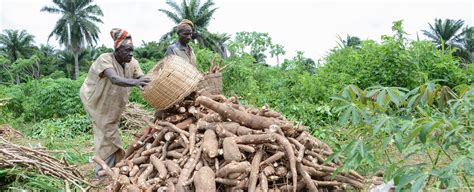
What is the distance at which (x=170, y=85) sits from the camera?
351 centimetres

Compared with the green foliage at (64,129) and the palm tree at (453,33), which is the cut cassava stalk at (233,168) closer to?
the green foliage at (64,129)

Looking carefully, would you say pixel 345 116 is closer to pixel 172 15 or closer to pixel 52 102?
pixel 52 102

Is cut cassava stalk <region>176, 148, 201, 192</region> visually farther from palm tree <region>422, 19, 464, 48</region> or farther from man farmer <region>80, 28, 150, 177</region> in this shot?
palm tree <region>422, 19, 464, 48</region>

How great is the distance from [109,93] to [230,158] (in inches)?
63.3

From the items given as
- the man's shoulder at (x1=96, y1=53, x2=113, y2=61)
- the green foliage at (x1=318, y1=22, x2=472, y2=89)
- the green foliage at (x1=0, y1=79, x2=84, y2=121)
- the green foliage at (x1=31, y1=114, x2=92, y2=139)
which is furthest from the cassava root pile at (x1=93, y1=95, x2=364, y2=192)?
the green foliage at (x1=0, y1=79, x2=84, y2=121)

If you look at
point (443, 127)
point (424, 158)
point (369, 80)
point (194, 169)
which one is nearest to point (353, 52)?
point (369, 80)

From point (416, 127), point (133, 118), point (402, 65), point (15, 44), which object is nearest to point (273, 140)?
point (416, 127)

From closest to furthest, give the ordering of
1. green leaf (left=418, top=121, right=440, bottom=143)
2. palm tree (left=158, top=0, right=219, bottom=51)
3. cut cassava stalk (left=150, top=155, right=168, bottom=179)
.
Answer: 1. green leaf (left=418, top=121, right=440, bottom=143)
2. cut cassava stalk (left=150, top=155, right=168, bottom=179)
3. palm tree (left=158, top=0, right=219, bottom=51)

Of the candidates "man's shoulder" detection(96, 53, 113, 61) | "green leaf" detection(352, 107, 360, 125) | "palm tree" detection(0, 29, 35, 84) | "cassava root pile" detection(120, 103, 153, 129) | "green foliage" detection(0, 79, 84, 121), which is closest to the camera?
"green leaf" detection(352, 107, 360, 125)

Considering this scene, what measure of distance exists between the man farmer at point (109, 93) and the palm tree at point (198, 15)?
26460 millimetres

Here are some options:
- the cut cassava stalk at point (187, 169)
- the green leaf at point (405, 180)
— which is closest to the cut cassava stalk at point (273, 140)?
the cut cassava stalk at point (187, 169)

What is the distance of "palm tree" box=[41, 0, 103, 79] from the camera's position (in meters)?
36.2

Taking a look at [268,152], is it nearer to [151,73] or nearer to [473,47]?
[151,73]

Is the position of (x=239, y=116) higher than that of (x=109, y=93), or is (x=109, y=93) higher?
(x=109, y=93)
